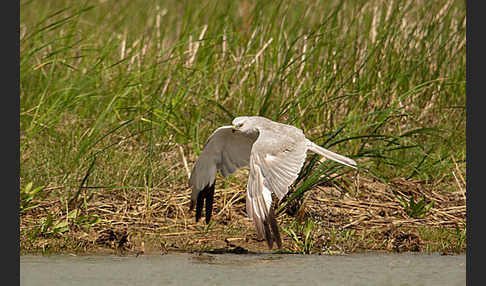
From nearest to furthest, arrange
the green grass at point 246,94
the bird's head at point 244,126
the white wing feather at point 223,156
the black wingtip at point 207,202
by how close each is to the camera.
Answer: the bird's head at point 244,126 → the black wingtip at point 207,202 → the white wing feather at point 223,156 → the green grass at point 246,94

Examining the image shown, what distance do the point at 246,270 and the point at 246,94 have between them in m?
2.67

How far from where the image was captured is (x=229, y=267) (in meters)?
5.18

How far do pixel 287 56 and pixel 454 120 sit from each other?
5.72ft

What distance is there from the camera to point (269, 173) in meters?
5.42

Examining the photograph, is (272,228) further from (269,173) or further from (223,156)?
(223,156)

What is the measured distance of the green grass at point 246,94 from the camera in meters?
6.62

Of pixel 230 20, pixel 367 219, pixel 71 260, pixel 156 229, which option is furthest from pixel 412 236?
pixel 230 20

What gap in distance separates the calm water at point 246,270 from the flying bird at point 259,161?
25 centimetres

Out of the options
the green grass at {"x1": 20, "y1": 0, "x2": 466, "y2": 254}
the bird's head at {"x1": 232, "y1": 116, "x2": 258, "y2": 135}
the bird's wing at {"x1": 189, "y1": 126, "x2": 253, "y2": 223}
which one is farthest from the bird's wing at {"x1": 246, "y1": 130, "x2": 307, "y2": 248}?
the bird's wing at {"x1": 189, "y1": 126, "x2": 253, "y2": 223}

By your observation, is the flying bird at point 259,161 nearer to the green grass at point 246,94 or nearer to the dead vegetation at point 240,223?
the dead vegetation at point 240,223

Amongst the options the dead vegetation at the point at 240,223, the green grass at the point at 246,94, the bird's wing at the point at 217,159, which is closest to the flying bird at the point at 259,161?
the bird's wing at the point at 217,159

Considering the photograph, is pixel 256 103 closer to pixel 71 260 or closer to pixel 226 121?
pixel 226 121

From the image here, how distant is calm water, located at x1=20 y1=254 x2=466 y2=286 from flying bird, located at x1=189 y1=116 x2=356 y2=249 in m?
0.25

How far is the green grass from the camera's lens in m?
6.62
